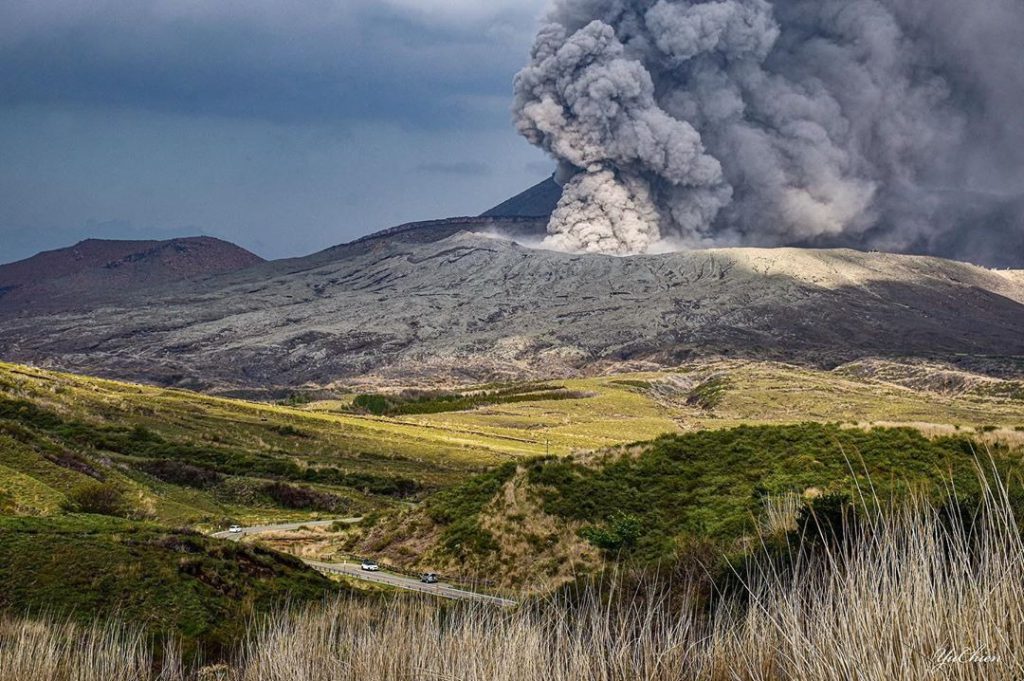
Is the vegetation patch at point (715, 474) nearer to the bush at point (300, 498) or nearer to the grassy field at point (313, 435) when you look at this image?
the grassy field at point (313, 435)

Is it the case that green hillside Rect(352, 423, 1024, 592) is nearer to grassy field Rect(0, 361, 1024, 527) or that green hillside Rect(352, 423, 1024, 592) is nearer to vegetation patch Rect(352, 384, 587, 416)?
grassy field Rect(0, 361, 1024, 527)

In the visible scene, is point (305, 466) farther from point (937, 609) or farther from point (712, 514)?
point (937, 609)

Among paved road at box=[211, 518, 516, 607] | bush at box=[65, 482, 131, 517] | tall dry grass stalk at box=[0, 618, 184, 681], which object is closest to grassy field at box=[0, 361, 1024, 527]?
bush at box=[65, 482, 131, 517]

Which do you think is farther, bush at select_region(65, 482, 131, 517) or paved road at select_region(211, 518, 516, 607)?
bush at select_region(65, 482, 131, 517)

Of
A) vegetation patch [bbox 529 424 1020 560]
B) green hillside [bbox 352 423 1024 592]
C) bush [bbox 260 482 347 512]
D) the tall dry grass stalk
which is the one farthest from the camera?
bush [bbox 260 482 347 512]

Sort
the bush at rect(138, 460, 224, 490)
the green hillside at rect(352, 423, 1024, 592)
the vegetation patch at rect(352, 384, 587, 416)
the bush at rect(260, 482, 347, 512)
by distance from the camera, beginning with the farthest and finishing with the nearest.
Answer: the vegetation patch at rect(352, 384, 587, 416)
the bush at rect(260, 482, 347, 512)
the bush at rect(138, 460, 224, 490)
the green hillside at rect(352, 423, 1024, 592)

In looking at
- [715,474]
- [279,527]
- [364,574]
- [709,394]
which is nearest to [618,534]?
[715,474]

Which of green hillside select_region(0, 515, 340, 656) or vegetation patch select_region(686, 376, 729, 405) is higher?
green hillside select_region(0, 515, 340, 656)

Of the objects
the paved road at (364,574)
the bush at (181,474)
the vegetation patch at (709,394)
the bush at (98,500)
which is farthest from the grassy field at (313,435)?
the paved road at (364,574)
